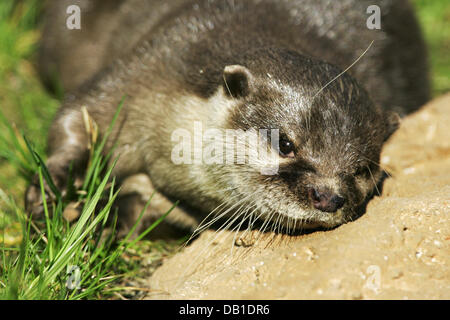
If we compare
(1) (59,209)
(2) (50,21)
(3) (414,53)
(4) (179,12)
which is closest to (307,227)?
(1) (59,209)

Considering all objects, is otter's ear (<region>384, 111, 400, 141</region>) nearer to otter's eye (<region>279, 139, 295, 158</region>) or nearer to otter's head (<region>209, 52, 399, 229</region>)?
otter's head (<region>209, 52, 399, 229</region>)

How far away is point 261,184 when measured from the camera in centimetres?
237

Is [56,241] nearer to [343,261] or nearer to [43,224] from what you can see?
[43,224]

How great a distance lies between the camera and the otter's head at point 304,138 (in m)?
2.25

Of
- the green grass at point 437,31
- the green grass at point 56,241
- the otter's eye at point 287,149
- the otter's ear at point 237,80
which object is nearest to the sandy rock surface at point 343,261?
the green grass at point 56,241

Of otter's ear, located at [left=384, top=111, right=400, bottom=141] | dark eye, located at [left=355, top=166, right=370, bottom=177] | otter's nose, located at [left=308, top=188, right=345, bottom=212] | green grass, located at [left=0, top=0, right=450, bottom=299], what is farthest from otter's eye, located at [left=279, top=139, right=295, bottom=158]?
green grass, located at [left=0, top=0, right=450, bottom=299]

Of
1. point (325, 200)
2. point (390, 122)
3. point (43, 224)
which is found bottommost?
point (43, 224)

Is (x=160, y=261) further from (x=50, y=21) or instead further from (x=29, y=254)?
(x=50, y=21)

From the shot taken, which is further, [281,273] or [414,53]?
[414,53]

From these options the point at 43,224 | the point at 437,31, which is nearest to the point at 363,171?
the point at 43,224

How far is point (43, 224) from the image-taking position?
279 cm

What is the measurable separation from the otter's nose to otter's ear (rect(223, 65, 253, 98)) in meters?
0.62

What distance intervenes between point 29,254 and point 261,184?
1053mm

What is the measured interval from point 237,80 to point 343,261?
99cm
